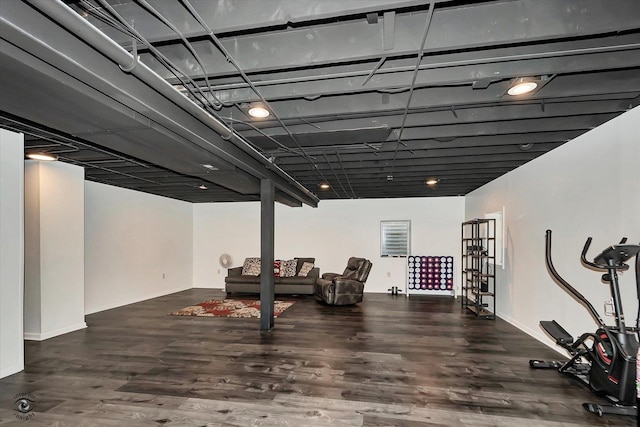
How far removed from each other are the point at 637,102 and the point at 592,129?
25.4 inches

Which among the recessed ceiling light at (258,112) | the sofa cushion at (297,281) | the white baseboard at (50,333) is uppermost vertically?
the recessed ceiling light at (258,112)

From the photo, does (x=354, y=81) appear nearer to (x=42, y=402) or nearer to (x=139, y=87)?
(x=139, y=87)

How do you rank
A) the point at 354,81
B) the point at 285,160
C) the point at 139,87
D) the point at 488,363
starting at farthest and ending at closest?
1. the point at 285,160
2. the point at 488,363
3. the point at 354,81
4. the point at 139,87

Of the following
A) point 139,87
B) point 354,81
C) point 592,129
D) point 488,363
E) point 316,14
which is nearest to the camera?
point 316,14

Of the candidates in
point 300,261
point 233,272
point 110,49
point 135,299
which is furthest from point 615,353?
point 135,299

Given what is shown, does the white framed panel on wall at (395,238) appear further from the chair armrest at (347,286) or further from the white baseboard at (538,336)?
the white baseboard at (538,336)

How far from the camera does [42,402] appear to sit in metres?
2.71

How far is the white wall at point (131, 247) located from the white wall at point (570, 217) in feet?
23.7

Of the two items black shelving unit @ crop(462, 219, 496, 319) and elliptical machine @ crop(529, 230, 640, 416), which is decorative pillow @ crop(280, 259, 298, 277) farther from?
elliptical machine @ crop(529, 230, 640, 416)

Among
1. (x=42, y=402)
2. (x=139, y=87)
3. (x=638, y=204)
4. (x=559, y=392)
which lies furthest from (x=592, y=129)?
(x=42, y=402)

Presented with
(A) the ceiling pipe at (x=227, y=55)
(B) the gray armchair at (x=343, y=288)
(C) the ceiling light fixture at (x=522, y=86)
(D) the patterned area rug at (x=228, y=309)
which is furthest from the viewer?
(B) the gray armchair at (x=343, y=288)

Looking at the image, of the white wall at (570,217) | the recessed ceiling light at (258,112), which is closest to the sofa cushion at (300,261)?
the white wall at (570,217)

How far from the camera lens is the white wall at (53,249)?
443 centimetres

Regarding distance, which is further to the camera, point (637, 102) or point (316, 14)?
point (637, 102)
